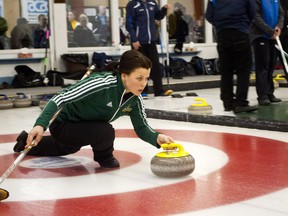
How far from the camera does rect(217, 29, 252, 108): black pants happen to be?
5617 millimetres

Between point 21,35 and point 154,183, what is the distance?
355 inches

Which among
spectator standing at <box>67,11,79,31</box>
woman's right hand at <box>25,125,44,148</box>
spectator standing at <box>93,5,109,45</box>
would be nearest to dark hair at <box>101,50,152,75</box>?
woman's right hand at <box>25,125,44,148</box>

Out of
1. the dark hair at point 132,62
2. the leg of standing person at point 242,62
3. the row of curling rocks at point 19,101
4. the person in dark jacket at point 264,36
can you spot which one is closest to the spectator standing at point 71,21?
the row of curling rocks at point 19,101

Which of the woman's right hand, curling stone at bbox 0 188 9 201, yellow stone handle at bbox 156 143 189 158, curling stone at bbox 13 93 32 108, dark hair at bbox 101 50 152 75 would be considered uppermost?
dark hair at bbox 101 50 152 75

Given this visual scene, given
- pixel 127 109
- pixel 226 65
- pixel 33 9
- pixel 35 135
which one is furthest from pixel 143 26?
pixel 35 135

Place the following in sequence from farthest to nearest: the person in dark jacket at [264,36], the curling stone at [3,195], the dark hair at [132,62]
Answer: the person in dark jacket at [264,36] < the dark hair at [132,62] < the curling stone at [3,195]

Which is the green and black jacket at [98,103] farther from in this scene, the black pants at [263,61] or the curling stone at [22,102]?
the curling stone at [22,102]

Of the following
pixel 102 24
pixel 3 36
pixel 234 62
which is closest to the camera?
pixel 234 62

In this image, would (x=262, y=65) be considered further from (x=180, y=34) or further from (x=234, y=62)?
(x=180, y=34)

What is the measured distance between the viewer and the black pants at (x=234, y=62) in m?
5.62

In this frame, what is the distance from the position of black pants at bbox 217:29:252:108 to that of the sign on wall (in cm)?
662

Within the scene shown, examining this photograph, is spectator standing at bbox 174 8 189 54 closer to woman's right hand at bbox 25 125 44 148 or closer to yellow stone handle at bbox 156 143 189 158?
yellow stone handle at bbox 156 143 189 158

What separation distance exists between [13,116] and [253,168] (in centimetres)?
398

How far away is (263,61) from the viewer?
621cm
